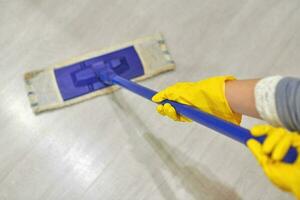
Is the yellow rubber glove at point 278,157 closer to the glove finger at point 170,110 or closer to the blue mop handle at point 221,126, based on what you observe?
the blue mop handle at point 221,126

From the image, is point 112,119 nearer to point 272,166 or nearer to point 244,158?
point 244,158

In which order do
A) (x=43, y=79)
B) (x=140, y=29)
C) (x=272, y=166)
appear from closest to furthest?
(x=272, y=166) → (x=43, y=79) → (x=140, y=29)

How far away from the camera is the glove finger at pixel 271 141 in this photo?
478 millimetres

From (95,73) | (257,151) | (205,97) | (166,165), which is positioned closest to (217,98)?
(205,97)

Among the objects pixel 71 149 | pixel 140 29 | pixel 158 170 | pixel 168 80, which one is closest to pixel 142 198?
pixel 158 170

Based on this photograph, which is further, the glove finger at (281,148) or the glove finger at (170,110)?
the glove finger at (170,110)

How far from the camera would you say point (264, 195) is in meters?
1.05

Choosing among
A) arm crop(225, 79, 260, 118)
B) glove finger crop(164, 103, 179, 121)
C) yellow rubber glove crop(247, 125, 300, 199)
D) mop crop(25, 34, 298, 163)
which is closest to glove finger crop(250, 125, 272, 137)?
yellow rubber glove crop(247, 125, 300, 199)

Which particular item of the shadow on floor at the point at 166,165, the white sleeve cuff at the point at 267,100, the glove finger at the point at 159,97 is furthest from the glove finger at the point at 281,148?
the shadow on floor at the point at 166,165

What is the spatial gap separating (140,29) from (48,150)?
50 centimetres

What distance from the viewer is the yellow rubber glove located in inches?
17.7

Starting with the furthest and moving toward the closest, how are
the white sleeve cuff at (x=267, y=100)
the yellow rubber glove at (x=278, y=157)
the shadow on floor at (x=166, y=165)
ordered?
the shadow on floor at (x=166, y=165) → the white sleeve cuff at (x=267, y=100) → the yellow rubber glove at (x=278, y=157)

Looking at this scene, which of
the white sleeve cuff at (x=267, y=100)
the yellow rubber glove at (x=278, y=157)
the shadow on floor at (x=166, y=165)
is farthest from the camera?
the shadow on floor at (x=166, y=165)

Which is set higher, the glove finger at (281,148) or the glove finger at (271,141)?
the glove finger at (271,141)
